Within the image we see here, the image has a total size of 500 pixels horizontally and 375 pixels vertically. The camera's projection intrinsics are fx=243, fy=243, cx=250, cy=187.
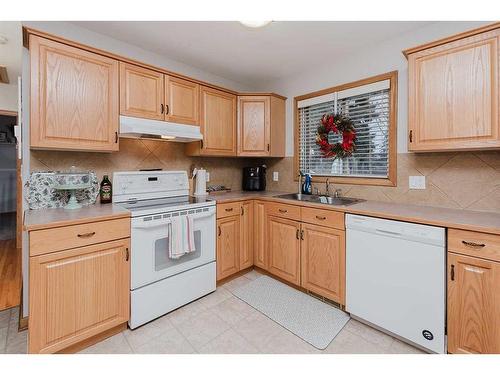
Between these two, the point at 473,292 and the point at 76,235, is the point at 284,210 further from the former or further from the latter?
the point at 76,235

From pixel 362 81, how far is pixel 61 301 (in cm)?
306

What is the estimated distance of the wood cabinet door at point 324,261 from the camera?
6.70ft

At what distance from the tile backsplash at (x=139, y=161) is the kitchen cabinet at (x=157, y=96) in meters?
0.39

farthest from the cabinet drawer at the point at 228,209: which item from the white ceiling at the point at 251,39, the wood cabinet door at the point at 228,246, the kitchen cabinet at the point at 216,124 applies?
the white ceiling at the point at 251,39

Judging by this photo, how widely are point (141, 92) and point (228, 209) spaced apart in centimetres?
135

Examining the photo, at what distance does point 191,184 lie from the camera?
2859 millimetres

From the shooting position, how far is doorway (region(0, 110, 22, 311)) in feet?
7.95

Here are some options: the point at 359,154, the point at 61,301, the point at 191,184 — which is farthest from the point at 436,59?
the point at 61,301

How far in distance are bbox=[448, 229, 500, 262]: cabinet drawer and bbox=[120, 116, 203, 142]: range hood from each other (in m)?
2.19

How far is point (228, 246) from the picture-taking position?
8.34ft

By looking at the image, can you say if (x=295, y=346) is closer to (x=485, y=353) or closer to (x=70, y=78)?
(x=485, y=353)

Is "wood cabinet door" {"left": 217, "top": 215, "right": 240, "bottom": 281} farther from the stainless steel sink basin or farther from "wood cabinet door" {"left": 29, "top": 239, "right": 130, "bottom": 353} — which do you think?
"wood cabinet door" {"left": 29, "top": 239, "right": 130, "bottom": 353}

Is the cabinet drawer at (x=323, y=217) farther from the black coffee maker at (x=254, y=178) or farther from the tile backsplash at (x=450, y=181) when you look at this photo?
the black coffee maker at (x=254, y=178)

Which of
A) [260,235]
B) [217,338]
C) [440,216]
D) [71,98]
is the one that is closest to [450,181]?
[440,216]
